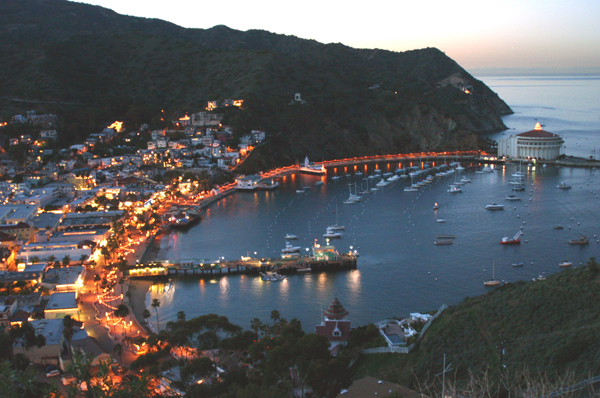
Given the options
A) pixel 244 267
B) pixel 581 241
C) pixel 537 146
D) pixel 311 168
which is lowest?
pixel 244 267

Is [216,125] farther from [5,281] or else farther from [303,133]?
[5,281]

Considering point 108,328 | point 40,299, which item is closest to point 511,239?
point 108,328

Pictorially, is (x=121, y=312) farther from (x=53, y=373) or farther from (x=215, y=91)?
(x=215, y=91)

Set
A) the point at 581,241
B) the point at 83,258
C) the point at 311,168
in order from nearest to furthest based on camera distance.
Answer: the point at 83,258 < the point at 581,241 < the point at 311,168

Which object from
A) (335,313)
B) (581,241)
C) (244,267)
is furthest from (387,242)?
(335,313)

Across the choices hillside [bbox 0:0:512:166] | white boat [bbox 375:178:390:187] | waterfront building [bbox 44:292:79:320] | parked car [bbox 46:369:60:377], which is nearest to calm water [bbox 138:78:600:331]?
white boat [bbox 375:178:390:187]
